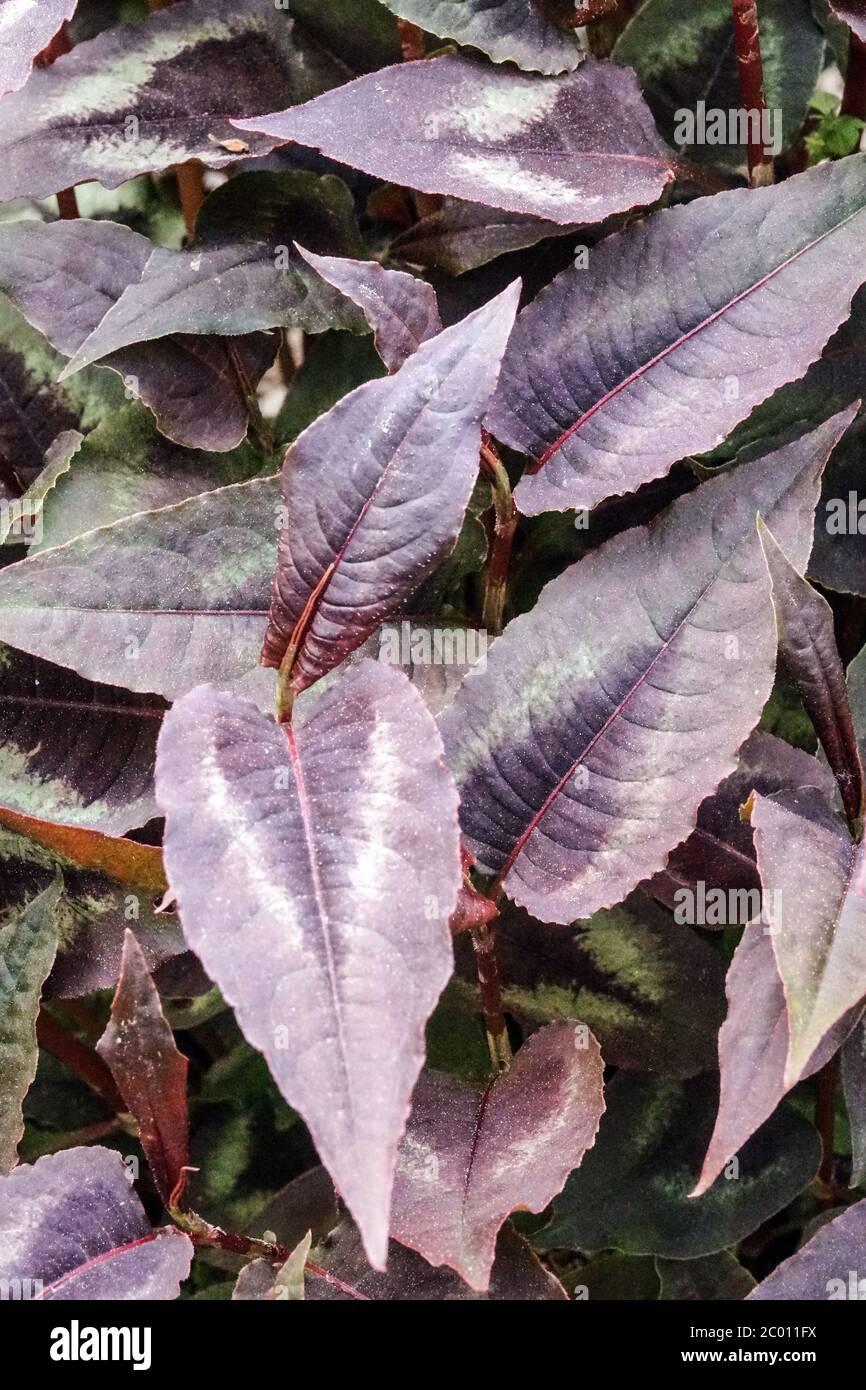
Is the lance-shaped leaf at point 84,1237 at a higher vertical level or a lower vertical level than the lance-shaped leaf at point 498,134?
lower

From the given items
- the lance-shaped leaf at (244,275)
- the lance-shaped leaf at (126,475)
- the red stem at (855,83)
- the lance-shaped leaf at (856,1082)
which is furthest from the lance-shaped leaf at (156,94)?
the lance-shaped leaf at (856,1082)

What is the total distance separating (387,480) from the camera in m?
0.64

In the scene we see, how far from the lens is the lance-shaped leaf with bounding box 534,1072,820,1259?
0.88 metres

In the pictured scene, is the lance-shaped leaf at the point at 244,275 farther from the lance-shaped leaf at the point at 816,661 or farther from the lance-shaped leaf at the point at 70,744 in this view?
the lance-shaped leaf at the point at 816,661

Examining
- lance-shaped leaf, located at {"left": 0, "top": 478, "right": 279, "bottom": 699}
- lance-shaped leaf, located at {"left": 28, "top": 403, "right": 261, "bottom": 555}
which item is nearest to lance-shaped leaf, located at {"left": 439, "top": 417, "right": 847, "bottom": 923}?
lance-shaped leaf, located at {"left": 0, "top": 478, "right": 279, "bottom": 699}

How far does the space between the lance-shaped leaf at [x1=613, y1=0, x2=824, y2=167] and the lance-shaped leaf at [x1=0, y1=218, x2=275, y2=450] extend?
1.19 feet

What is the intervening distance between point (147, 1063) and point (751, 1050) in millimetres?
312

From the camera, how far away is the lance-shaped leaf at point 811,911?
0.56 meters

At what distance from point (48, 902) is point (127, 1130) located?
0.95 feet

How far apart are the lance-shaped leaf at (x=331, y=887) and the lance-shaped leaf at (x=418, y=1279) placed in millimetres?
Result: 261

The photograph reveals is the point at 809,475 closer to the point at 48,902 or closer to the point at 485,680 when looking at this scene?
the point at 485,680

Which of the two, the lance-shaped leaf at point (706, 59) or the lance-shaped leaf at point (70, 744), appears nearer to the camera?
the lance-shaped leaf at point (70, 744)

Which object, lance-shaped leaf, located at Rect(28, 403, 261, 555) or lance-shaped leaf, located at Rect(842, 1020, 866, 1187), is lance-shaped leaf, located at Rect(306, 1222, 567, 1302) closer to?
lance-shaped leaf, located at Rect(842, 1020, 866, 1187)
